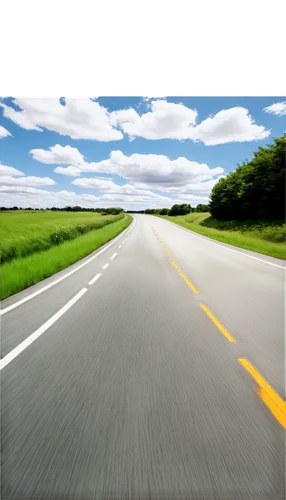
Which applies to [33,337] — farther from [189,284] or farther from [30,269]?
[30,269]

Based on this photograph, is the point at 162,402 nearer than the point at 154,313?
Yes

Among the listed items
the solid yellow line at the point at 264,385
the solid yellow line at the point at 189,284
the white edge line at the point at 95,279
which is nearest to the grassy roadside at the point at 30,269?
the white edge line at the point at 95,279

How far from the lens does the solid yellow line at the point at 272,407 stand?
110 inches

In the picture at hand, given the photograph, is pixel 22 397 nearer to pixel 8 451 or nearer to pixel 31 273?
pixel 8 451

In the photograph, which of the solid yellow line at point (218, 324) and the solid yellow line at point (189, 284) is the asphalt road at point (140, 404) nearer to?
the solid yellow line at point (218, 324)

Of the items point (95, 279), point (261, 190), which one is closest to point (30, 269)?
Answer: point (95, 279)

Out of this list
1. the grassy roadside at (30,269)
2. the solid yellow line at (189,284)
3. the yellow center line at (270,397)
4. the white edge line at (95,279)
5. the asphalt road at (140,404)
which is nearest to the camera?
the asphalt road at (140,404)

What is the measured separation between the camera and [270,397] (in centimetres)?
317

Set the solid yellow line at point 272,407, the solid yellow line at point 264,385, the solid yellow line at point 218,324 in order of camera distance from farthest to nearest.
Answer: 1. the solid yellow line at point 218,324
2. the solid yellow line at point 264,385
3. the solid yellow line at point 272,407

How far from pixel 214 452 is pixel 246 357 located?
79.6 inches

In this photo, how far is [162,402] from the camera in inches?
119
